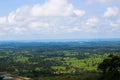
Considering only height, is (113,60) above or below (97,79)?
above

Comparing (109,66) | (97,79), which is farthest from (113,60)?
(97,79)

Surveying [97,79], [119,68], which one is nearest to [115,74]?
[119,68]

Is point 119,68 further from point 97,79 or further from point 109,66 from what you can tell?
point 97,79

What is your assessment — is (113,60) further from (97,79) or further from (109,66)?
(97,79)

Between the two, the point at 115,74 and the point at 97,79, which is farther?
the point at 97,79

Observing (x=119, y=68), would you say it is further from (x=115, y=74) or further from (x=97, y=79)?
(x=97, y=79)

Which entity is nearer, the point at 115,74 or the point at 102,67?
the point at 115,74
